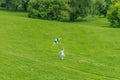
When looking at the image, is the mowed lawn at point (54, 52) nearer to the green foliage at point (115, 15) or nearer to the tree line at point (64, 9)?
the tree line at point (64, 9)

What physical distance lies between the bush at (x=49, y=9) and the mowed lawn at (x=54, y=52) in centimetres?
1460

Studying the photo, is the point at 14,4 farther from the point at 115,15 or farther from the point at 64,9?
the point at 115,15

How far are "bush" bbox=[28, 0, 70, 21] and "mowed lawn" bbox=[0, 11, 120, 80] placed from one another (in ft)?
47.9

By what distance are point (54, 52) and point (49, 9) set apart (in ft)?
123

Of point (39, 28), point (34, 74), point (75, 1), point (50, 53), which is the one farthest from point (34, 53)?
point (75, 1)

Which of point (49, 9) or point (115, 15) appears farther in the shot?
point (49, 9)

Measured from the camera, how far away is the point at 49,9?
81.6m

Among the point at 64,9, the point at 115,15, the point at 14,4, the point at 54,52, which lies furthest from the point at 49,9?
the point at 54,52

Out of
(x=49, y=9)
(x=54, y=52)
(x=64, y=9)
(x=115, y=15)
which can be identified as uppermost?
(x=54, y=52)

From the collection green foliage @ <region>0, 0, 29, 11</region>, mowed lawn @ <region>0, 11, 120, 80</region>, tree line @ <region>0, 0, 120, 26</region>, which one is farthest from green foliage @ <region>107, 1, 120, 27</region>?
green foliage @ <region>0, 0, 29, 11</region>

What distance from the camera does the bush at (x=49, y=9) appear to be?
267ft

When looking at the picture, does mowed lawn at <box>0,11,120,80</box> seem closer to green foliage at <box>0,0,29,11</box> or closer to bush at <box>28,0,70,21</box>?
bush at <box>28,0,70,21</box>

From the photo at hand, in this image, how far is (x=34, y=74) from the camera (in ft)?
99.6

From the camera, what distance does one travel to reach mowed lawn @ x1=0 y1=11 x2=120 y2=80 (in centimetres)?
3197
